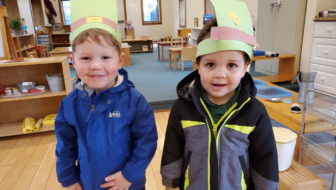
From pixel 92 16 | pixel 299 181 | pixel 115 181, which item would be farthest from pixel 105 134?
pixel 299 181

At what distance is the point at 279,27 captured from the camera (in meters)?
4.02

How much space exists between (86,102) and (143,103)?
8.4 inches

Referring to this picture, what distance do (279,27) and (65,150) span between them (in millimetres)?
3915

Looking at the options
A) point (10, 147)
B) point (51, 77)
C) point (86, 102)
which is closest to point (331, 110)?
point (86, 102)

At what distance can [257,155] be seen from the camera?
0.89 m

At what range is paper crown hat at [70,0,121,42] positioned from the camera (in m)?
0.95

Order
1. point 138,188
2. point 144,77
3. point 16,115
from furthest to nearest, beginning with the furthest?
1. point 144,77
2. point 16,115
3. point 138,188

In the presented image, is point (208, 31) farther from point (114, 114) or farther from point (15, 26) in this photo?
point (15, 26)

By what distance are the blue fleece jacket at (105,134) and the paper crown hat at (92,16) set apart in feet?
0.63

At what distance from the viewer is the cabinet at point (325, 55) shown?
307 centimetres

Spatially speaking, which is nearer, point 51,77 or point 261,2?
point 51,77

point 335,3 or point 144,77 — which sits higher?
point 335,3

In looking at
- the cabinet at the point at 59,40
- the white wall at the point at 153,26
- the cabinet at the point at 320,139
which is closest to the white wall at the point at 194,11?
the white wall at the point at 153,26

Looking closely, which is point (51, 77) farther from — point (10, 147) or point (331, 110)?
point (331, 110)
